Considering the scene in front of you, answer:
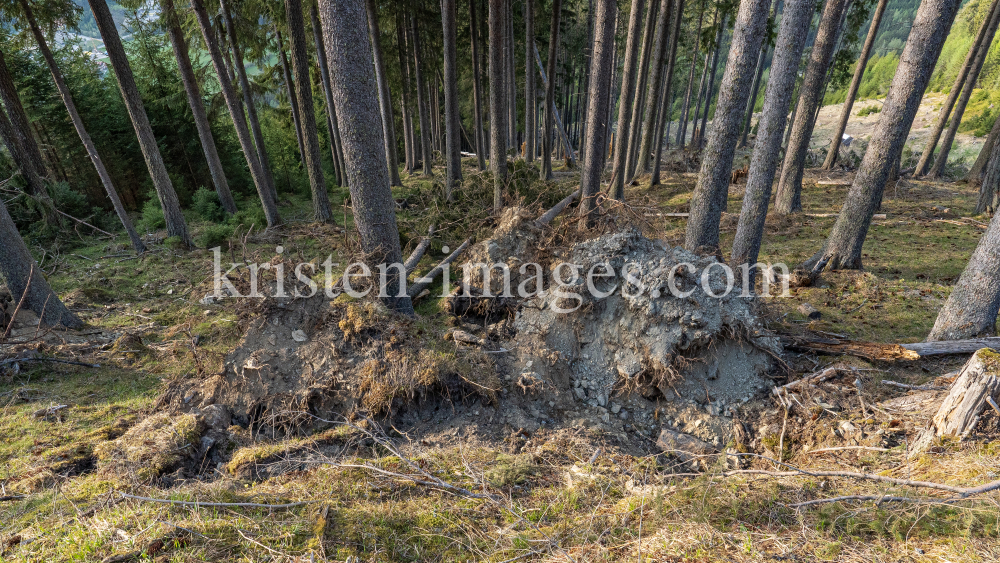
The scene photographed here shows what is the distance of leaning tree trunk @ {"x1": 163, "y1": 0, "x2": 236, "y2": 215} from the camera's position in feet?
32.9

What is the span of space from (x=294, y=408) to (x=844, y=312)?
7789 mm

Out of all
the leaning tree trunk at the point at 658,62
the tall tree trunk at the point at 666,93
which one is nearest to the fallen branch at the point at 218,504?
the leaning tree trunk at the point at 658,62

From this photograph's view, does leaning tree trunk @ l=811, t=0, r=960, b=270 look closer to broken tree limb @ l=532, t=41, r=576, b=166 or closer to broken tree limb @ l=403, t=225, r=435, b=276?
broken tree limb @ l=403, t=225, r=435, b=276

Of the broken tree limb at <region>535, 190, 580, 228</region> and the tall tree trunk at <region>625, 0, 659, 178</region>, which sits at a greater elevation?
the tall tree trunk at <region>625, 0, 659, 178</region>

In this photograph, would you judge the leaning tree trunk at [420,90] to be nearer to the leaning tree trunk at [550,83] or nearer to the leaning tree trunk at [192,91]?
the leaning tree trunk at [550,83]

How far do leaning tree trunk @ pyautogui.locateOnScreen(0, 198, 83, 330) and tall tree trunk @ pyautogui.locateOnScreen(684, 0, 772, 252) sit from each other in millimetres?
10078

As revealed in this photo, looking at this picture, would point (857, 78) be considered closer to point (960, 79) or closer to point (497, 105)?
point (960, 79)

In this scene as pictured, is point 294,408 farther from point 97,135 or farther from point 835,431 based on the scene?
point 97,135

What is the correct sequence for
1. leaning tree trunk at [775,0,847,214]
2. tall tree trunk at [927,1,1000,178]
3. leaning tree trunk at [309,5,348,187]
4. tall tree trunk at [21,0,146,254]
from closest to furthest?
1. leaning tree trunk at [775,0,847,214]
2. tall tree trunk at [21,0,146,254]
3. leaning tree trunk at [309,5,348,187]
4. tall tree trunk at [927,1,1000,178]

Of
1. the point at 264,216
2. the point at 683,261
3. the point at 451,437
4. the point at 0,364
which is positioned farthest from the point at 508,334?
the point at 264,216

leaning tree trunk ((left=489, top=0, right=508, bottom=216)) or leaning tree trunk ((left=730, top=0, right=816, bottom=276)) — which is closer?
leaning tree trunk ((left=730, top=0, right=816, bottom=276))

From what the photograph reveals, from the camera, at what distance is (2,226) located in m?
5.98

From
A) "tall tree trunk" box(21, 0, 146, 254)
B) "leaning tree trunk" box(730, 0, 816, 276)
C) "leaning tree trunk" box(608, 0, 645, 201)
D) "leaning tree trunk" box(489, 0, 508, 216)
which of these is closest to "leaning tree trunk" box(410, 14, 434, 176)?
"leaning tree trunk" box(489, 0, 508, 216)

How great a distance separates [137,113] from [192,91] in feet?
6.44
